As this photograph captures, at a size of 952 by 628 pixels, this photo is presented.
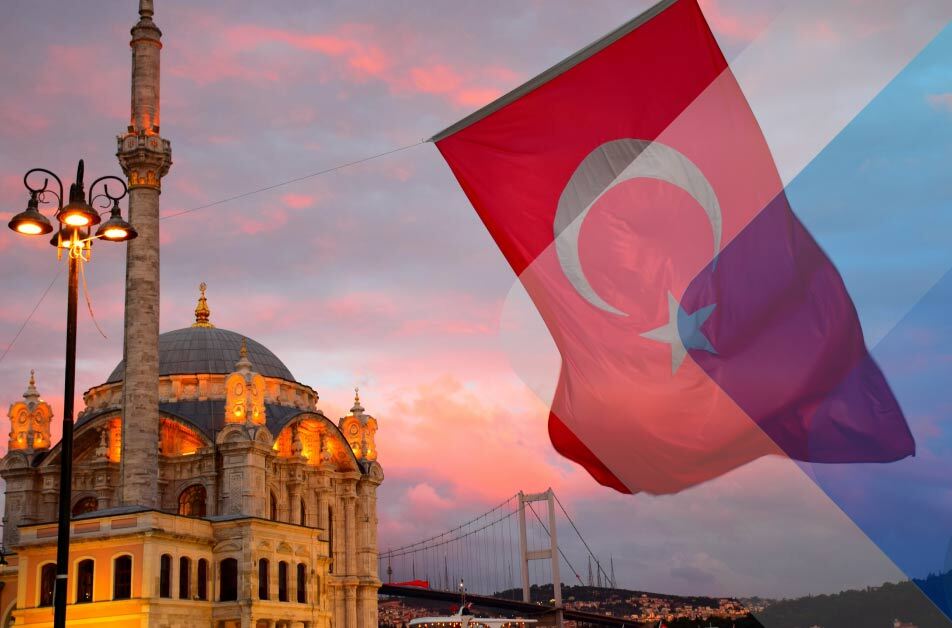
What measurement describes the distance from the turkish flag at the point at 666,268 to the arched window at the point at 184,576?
126ft

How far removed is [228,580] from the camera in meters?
46.7

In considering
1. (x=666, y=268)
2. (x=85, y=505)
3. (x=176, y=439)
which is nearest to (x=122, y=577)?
(x=85, y=505)

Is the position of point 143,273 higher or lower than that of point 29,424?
higher

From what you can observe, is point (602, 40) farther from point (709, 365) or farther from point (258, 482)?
point (258, 482)

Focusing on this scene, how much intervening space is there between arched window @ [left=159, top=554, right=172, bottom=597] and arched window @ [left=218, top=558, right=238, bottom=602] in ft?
12.4

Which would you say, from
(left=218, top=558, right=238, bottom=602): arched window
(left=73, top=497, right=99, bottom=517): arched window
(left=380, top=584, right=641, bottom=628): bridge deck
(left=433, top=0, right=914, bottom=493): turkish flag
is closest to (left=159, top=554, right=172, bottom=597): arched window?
(left=218, top=558, right=238, bottom=602): arched window

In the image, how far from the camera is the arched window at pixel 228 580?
46.4 meters

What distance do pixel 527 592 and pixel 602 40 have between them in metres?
102

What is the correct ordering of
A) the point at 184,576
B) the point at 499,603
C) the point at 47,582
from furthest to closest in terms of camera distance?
the point at 499,603 → the point at 184,576 → the point at 47,582

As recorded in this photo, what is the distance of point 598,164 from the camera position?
10.0m

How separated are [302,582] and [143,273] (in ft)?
53.6

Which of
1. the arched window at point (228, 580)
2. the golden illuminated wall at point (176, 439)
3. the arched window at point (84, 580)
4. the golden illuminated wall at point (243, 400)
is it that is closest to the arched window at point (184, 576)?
the arched window at point (228, 580)

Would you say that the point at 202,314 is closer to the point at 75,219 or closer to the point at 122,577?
the point at 122,577

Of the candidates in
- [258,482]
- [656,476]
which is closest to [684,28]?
[656,476]
